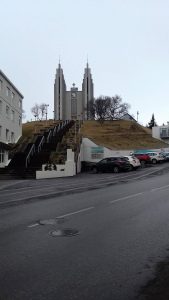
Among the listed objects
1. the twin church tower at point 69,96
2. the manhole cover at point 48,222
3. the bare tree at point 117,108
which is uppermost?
the twin church tower at point 69,96

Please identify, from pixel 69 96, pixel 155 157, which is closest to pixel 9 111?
pixel 155 157

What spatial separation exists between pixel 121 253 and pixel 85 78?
162215 mm

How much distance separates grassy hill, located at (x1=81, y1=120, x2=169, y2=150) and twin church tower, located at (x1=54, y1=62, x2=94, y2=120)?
220 feet

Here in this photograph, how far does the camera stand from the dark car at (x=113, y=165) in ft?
146

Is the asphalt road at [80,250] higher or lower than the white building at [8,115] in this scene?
lower

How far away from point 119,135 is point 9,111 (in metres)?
29.0

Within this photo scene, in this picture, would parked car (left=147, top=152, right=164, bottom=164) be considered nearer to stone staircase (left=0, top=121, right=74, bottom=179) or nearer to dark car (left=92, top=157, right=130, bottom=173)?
stone staircase (left=0, top=121, right=74, bottom=179)

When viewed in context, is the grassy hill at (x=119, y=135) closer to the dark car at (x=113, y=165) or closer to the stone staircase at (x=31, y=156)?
the stone staircase at (x=31, y=156)

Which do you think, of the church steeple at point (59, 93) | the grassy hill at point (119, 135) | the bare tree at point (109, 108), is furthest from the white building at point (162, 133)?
the church steeple at point (59, 93)

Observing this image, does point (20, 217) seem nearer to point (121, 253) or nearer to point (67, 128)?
point (121, 253)

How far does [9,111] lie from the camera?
5653cm

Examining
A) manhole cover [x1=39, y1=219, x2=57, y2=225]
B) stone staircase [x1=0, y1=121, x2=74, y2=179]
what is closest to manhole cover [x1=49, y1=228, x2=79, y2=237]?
manhole cover [x1=39, y1=219, x2=57, y2=225]

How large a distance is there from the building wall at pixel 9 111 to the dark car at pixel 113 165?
13554mm

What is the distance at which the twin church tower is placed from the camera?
167 meters
